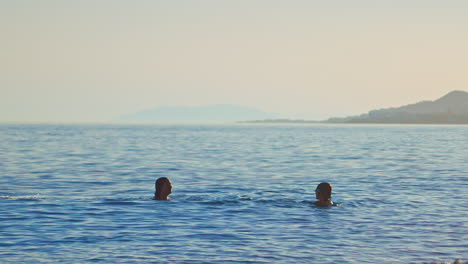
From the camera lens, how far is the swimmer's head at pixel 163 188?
24.1m

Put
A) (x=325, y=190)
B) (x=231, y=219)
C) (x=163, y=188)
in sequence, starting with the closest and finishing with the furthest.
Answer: (x=231, y=219) → (x=325, y=190) → (x=163, y=188)

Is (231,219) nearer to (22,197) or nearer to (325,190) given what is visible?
(325,190)

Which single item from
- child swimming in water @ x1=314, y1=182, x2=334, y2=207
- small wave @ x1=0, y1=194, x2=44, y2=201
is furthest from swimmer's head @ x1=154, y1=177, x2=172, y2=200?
child swimming in water @ x1=314, y1=182, x2=334, y2=207

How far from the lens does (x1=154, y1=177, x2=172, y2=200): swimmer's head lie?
79.0 feet

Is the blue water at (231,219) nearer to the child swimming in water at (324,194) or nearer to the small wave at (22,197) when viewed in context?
the small wave at (22,197)

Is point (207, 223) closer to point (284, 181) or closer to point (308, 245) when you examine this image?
point (308, 245)

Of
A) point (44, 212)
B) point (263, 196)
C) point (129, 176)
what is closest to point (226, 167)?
point (129, 176)

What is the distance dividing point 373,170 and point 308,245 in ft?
87.2

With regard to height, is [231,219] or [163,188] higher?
[163,188]

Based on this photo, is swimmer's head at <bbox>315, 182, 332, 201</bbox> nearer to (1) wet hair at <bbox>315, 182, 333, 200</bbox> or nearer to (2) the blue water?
(1) wet hair at <bbox>315, 182, 333, 200</bbox>

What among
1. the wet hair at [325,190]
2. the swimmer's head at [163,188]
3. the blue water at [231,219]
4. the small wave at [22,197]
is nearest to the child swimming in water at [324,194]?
the wet hair at [325,190]

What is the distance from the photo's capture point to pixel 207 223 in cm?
1984

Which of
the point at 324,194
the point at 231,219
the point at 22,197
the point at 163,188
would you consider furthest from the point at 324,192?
the point at 22,197

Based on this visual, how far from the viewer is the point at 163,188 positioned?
24250 millimetres
